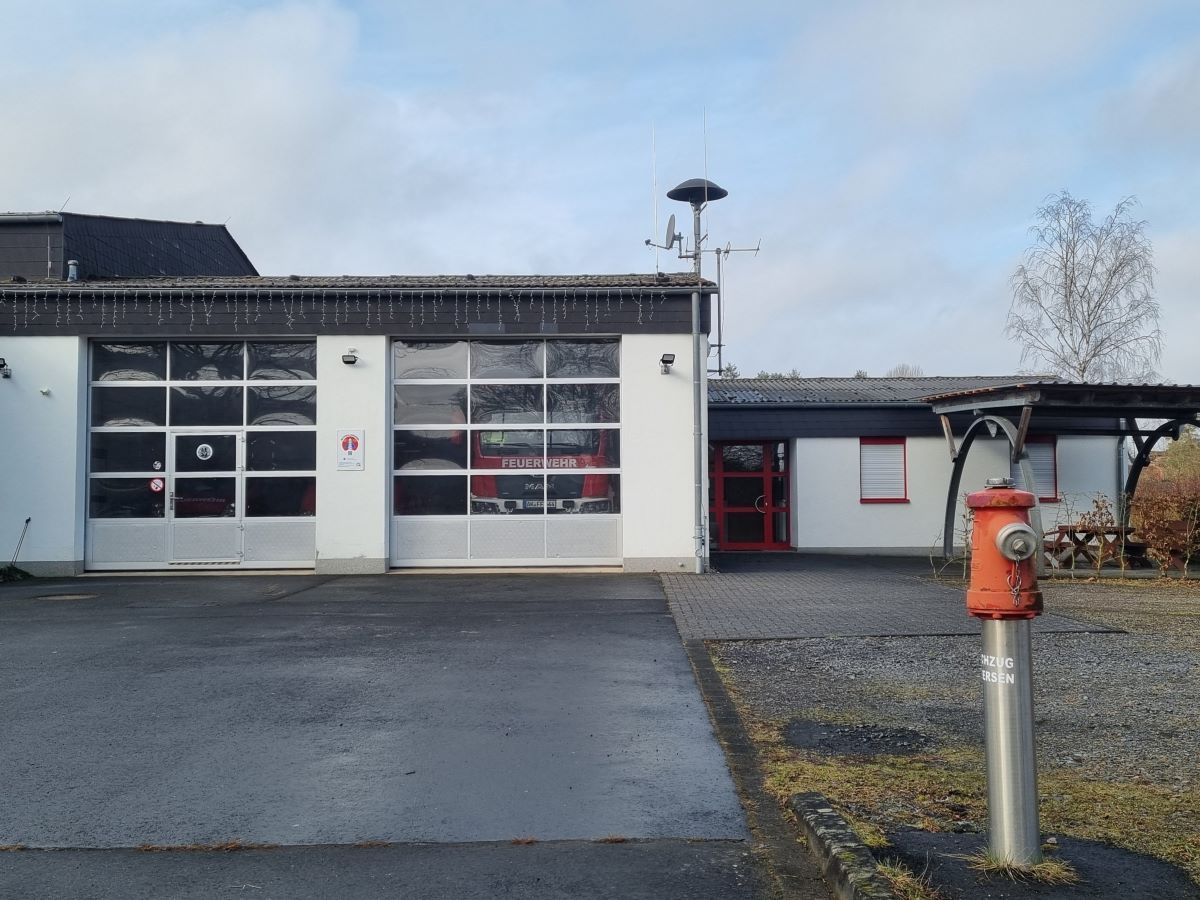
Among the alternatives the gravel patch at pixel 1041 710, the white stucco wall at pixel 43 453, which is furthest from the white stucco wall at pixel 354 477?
the gravel patch at pixel 1041 710

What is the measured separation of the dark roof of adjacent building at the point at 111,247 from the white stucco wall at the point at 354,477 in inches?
225

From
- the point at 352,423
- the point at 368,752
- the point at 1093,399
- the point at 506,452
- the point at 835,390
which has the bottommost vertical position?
the point at 368,752

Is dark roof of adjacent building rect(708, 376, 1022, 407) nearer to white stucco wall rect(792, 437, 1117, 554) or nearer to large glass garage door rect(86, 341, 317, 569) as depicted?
white stucco wall rect(792, 437, 1117, 554)

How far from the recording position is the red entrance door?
21.2 m

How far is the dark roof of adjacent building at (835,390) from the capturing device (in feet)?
68.3

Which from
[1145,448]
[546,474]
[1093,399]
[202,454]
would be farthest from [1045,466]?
[202,454]

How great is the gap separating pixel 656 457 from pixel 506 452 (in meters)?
2.20

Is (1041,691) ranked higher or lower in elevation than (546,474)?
lower

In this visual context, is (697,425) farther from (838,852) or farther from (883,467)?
(838,852)

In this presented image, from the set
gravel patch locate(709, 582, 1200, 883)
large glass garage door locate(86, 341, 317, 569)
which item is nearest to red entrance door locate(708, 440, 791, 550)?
large glass garage door locate(86, 341, 317, 569)

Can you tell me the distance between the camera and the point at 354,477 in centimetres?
1538

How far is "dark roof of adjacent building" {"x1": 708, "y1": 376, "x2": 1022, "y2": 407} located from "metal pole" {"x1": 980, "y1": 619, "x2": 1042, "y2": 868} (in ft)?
52.2

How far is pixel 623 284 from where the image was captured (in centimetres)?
1560

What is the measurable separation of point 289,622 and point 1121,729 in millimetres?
7509
